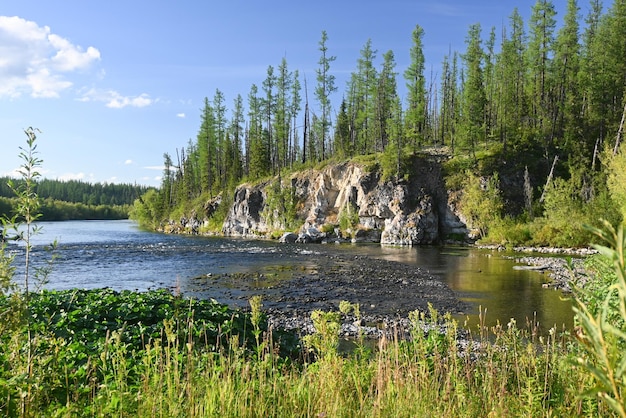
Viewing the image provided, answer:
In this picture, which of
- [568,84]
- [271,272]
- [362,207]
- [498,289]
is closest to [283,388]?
[498,289]

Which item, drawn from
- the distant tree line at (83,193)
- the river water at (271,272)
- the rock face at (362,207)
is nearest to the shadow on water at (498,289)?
the river water at (271,272)

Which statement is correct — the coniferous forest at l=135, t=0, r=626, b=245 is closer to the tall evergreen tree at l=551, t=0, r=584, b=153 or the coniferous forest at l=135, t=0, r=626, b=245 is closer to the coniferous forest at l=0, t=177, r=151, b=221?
the tall evergreen tree at l=551, t=0, r=584, b=153

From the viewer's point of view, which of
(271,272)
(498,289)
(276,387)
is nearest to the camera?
(276,387)

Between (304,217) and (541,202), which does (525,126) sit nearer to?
(541,202)

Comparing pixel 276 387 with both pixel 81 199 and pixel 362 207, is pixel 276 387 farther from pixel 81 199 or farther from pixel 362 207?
pixel 81 199

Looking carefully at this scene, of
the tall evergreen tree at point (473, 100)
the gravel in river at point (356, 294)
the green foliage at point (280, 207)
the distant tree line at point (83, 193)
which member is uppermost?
the tall evergreen tree at point (473, 100)

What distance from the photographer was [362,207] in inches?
2163

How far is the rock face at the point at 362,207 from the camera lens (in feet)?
164

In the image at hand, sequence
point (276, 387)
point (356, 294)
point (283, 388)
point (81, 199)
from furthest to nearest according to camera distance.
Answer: point (81, 199)
point (356, 294)
point (283, 388)
point (276, 387)

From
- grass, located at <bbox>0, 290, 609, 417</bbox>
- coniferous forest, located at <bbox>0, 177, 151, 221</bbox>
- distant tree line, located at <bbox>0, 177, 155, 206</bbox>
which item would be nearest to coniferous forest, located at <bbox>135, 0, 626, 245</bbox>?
grass, located at <bbox>0, 290, 609, 417</bbox>

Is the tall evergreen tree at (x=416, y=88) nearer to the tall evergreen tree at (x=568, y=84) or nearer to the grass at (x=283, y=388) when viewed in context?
the tall evergreen tree at (x=568, y=84)

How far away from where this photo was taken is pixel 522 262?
2900 centimetres

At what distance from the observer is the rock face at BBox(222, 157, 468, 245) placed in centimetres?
5000

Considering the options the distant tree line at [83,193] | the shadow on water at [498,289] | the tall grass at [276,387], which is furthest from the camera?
the distant tree line at [83,193]
